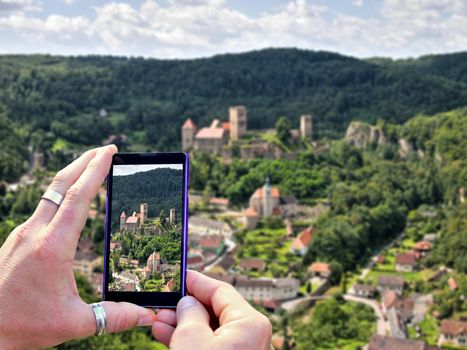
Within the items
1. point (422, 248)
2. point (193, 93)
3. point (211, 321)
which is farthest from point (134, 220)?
point (193, 93)

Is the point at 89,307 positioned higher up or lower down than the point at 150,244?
lower down

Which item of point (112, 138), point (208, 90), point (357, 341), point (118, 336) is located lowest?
point (357, 341)

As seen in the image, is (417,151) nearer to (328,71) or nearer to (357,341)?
(328,71)

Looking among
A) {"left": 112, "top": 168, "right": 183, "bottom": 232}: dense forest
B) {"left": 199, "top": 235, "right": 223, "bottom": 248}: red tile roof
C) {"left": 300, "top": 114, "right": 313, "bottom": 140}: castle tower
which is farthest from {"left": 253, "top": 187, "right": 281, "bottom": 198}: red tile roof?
{"left": 112, "top": 168, "right": 183, "bottom": 232}: dense forest

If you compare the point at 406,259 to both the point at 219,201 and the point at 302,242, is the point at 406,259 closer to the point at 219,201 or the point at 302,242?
the point at 302,242

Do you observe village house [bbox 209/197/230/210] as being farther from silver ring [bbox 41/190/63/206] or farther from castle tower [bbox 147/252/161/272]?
silver ring [bbox 41/190/63/206]

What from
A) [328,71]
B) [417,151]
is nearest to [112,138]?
[417,151]

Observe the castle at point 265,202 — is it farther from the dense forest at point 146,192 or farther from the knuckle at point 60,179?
the knuckle at point 60,179
